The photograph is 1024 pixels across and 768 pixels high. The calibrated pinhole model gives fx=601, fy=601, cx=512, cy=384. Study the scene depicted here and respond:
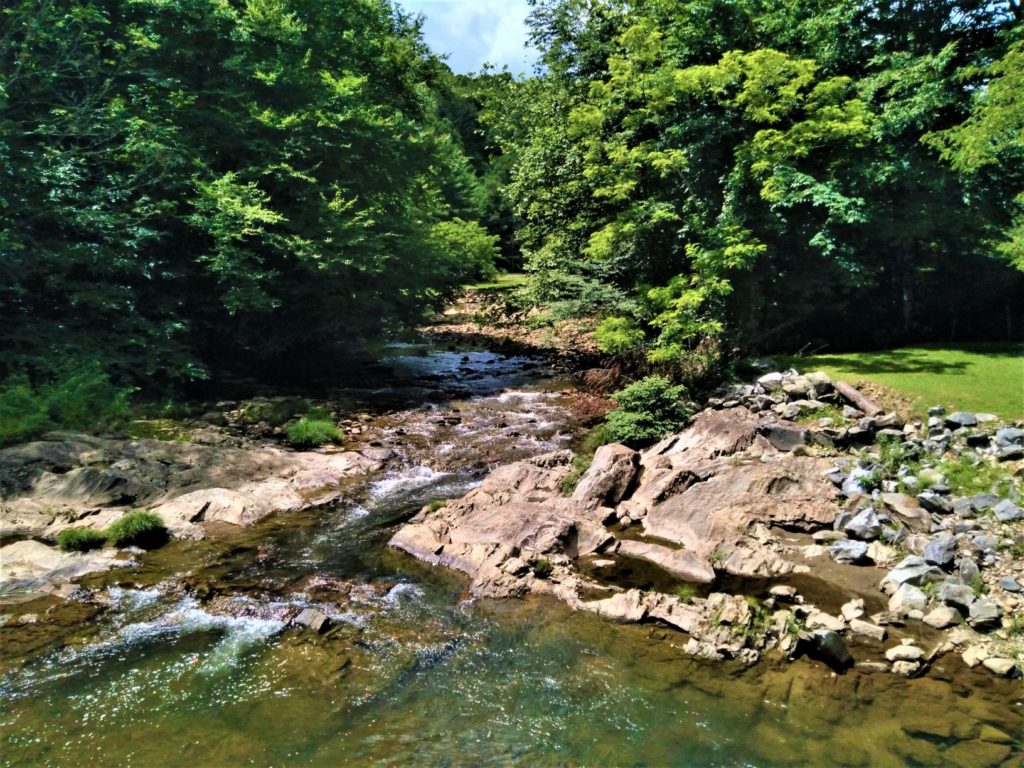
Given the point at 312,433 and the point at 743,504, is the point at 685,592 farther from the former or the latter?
the point at 312,433

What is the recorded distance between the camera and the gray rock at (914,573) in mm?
9531

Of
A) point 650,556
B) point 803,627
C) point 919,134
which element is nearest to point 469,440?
point 650,556

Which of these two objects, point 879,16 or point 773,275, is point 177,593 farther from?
point 879,16

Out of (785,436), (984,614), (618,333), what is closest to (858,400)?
(785,436)

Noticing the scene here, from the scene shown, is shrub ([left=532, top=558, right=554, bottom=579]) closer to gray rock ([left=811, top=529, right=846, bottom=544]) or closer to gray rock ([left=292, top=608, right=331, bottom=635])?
gray rock ([left=292, top=608, right=331, bottom=635])

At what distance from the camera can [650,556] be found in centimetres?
1154

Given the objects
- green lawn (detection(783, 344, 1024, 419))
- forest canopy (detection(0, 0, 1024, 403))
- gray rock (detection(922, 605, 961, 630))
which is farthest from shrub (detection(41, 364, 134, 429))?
green lawn (detection(783, 344, 1024, 419))

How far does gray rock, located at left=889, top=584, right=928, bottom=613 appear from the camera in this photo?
9203 millimetres

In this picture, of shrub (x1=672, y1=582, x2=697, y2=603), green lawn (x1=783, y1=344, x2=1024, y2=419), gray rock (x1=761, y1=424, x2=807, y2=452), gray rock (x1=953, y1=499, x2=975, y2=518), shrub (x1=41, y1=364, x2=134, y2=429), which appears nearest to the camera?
shrub (x1=672, y1=582, x2=697, y2=603)

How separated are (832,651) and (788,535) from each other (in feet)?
12.2

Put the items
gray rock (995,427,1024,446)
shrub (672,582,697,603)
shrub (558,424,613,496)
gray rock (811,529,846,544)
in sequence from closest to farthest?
shrub (672,582,697,603)
gray rock (811,529,846,544)
gray rock (995,427,1024,446)
shrub (558,424,613,496)

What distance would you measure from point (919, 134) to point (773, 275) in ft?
18.5

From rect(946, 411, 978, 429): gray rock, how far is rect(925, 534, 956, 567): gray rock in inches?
147

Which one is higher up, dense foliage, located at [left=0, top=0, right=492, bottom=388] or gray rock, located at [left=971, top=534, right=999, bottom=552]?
dense foliage, located at [left=0, top=0, right=492, bottom=388]
